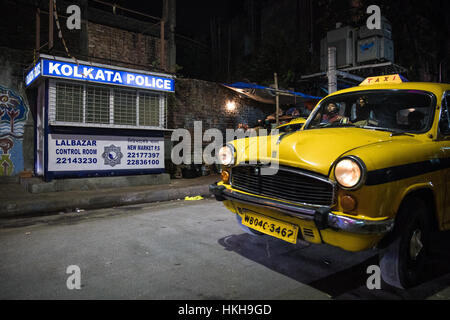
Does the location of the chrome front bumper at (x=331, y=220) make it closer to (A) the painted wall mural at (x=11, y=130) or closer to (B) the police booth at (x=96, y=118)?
(B) the police booth at (x=96, y=118)

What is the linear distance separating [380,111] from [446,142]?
2.37 ft

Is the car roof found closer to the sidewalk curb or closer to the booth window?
the sidewalk curb

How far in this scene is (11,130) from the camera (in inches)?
333

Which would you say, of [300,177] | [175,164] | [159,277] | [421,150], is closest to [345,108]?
[421,150]

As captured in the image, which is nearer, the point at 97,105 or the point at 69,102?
the point at 69,102

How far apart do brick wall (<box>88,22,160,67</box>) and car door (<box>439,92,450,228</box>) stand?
12.1 meters

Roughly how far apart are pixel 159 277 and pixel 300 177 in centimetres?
157

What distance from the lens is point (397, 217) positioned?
2.56 meters

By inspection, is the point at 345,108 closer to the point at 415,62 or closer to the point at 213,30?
the point at 415,62

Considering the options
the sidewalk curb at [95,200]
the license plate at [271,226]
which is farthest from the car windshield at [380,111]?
the sidewalk curb at [95,200]

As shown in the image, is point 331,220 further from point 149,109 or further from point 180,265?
point 149,109

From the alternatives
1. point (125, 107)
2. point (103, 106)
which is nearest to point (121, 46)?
point (125, 107)

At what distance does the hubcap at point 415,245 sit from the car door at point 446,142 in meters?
0.47

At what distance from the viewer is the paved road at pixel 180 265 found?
266cm
